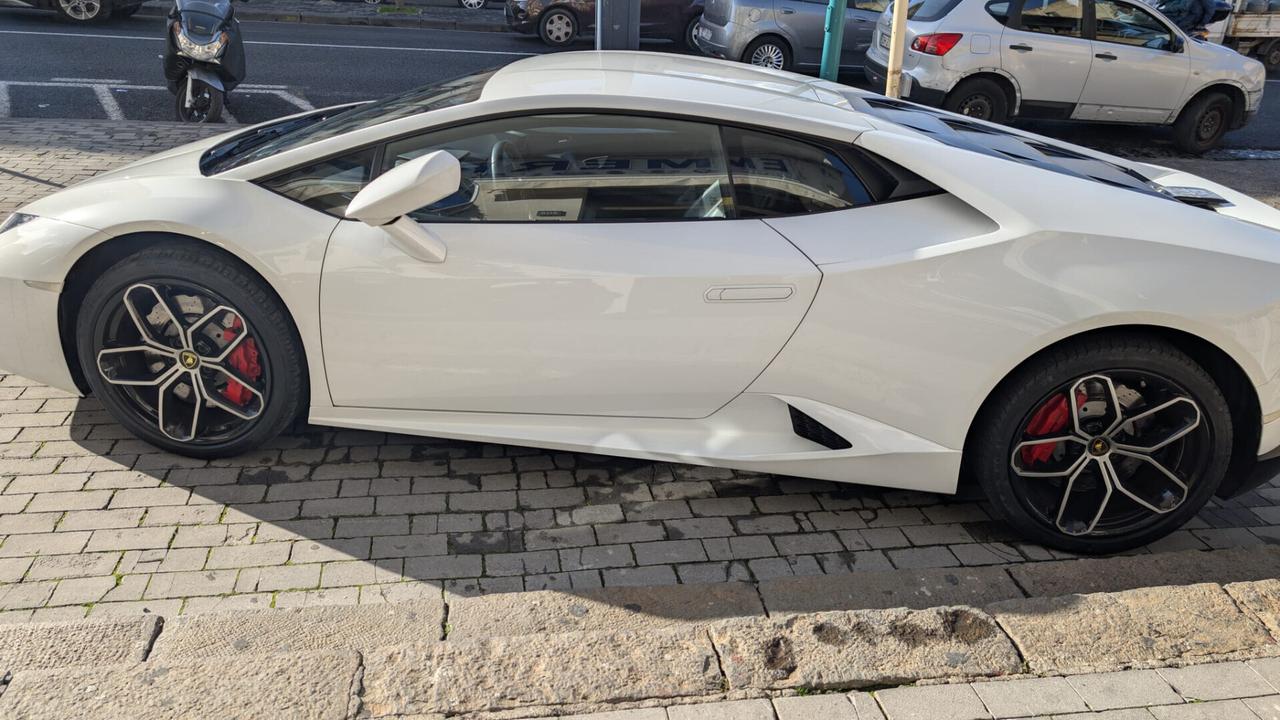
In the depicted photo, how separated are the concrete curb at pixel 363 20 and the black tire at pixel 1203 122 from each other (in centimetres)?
977

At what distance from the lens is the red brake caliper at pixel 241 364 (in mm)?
3467

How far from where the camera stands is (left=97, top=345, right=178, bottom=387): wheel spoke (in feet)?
11.6

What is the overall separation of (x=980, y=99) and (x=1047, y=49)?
0.73 metres

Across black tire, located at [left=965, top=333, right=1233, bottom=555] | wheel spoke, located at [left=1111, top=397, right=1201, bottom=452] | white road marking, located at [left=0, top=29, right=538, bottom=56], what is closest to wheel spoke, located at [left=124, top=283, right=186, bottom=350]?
black tire, located at [left=965, top=333, right=1233, bottom=555]

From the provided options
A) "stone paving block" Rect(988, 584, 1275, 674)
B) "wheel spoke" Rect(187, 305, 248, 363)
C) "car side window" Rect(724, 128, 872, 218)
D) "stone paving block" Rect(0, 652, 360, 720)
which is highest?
"car side window" Rect(724, 128, 872, 218)

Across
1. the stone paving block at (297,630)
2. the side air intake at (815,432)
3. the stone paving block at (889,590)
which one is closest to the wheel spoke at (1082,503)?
the stone paving block at (889,590)

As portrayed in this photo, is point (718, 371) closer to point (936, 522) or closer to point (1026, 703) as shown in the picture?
point (936, 522)

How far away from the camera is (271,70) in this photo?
1154 cm

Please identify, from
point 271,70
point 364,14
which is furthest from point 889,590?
point 364,14

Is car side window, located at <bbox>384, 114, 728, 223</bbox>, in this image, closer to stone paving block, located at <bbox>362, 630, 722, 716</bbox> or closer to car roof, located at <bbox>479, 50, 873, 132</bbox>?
car roof, located at <bbox>479, 50, 873, 132</bbox>

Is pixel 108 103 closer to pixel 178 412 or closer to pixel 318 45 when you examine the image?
pixel 318 45

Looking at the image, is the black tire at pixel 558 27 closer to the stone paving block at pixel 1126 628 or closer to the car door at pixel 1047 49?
the car door at pixel 1047 49

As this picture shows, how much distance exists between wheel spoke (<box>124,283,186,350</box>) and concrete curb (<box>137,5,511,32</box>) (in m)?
13.4

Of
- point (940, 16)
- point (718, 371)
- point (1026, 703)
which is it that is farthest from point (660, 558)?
point (940, 16)
